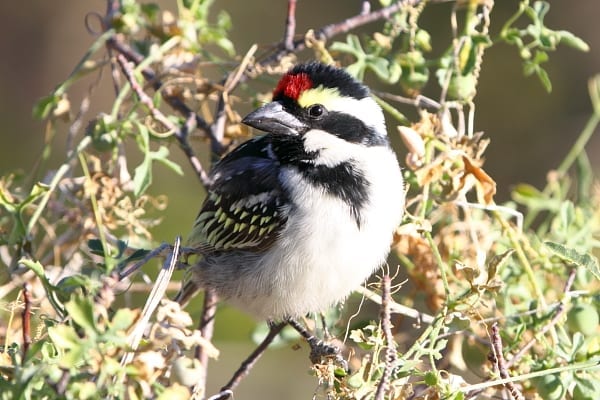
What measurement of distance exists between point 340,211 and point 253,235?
0.29 meters

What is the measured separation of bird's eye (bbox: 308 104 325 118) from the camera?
281cm

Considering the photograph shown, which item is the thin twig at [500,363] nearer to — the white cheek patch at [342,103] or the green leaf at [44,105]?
the white cheek patch at [342,103]

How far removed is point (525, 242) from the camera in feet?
8.45

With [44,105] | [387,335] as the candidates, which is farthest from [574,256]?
[44,105]

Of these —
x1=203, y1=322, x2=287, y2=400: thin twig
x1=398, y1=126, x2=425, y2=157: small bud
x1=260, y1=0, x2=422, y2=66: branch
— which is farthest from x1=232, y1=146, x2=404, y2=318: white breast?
x1=260, y1=0, x2=422, y2=66: branch

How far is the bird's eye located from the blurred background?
2.53 m

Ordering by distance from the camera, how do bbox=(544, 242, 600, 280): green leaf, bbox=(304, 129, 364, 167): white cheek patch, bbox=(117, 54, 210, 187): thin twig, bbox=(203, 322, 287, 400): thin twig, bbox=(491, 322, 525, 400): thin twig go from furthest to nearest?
bbox=(304, 129, 364, 167): white cheek patch → bbox=(117, 54, 210, 187): thin twig → bbox=(203, 322, 287, 400): thin twig → bbox=(544, 242, 600, 280): green leaf → bbox=(491, 322, 525, 400): thin twig

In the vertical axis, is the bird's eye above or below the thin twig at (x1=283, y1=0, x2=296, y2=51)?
below

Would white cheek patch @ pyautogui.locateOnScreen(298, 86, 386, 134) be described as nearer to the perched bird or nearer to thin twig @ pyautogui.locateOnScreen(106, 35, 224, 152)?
the perched bird

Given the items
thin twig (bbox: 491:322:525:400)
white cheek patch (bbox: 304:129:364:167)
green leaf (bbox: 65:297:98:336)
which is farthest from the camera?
white cheek patch (bbox: 304:129:364:167)

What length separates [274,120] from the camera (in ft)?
9.05

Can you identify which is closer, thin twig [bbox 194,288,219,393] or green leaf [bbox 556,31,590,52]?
green leaf [bbox 556,31,590,52]

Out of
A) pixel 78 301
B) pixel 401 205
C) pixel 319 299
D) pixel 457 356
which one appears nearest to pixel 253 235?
pixel 319 299

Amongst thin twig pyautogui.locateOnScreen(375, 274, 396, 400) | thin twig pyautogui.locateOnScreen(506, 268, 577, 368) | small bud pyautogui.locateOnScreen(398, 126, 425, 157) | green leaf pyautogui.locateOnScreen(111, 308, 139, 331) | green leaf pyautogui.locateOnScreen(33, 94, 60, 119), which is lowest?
thin twig pyautogui.locateOnScreen(506, 268, 577, 368)
